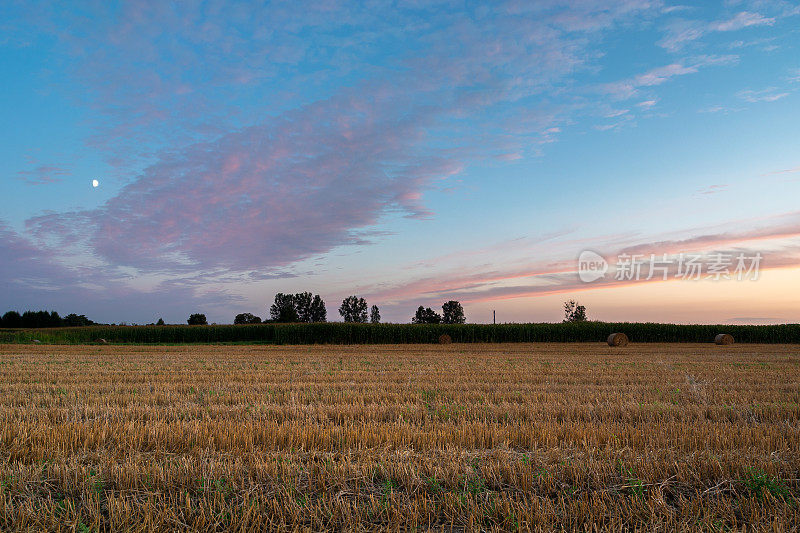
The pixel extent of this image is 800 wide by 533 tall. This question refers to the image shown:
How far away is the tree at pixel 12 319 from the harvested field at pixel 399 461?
355 ft

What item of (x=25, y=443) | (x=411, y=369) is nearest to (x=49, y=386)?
(x=25, y=443)

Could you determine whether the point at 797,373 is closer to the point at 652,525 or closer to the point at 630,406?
the point at 630,406

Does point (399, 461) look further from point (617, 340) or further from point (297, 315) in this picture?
point (297, 315)

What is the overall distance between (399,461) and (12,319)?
118989 mm

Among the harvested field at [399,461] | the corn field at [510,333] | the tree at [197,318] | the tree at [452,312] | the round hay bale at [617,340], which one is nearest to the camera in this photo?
the harvested field at [399,461]

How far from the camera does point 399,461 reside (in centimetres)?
595

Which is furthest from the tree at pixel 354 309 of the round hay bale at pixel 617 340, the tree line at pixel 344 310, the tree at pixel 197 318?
the round hay bale at pixel 617 340

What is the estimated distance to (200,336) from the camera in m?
64.6

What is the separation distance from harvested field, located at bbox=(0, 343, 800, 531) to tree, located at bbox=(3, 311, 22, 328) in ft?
355

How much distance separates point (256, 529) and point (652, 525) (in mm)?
3394

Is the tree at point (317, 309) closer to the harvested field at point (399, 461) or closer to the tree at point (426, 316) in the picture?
the tree at point (426, 316)

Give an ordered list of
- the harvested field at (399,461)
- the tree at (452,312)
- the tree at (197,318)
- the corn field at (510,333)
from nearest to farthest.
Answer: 1. the harvested field at (399,461)
2. the corn field at (510,333)
3. the tree at (197,318)
4. the tree at (452,312)

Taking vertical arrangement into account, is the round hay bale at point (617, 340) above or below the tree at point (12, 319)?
below

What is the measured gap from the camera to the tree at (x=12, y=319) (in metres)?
97.3
